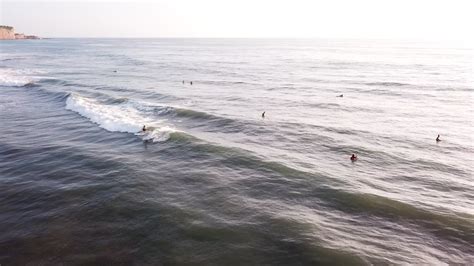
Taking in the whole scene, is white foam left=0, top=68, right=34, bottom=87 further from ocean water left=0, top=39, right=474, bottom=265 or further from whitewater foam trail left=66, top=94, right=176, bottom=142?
whitewater foam trail left=66, top=94, right=176, bottom=142

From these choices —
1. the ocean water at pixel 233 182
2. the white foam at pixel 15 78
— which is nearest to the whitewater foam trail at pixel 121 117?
the ocean water at pixel 233 182

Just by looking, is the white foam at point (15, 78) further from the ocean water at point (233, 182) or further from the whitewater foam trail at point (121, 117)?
the whitewater foam trail at point (121, 117)

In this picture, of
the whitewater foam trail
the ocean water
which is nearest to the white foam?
the ocean water

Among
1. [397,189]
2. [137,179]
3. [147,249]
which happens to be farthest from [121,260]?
[397,189]

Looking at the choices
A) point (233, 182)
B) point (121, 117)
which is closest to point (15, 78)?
point (121, 117)

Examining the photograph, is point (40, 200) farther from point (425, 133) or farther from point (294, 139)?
point (425, 133)
